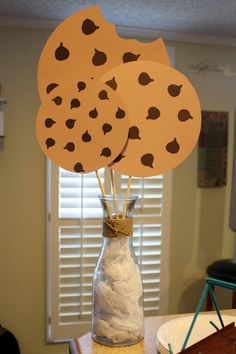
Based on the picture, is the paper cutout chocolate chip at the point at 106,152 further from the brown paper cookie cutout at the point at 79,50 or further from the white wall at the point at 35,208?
the white wall at the point at 35,208

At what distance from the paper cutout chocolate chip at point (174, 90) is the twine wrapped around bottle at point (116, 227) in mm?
313

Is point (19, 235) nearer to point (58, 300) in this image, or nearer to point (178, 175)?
point (58, 300)

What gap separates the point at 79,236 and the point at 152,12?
4.72ft

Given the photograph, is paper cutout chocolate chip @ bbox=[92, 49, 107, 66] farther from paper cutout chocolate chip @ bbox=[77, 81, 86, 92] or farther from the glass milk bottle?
the glass milk bottle

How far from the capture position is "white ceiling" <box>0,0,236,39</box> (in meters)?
1.96

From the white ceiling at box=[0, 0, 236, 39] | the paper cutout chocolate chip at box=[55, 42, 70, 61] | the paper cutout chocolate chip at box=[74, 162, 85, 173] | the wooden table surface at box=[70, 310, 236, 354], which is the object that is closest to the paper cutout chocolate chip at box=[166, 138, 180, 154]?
the paper cutout chocolate chip at box=[74, 162, 85, 173]

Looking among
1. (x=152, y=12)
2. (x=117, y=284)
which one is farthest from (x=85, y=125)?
(x=152, y=12)

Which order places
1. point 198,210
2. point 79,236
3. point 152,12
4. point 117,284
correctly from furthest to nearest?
1. point 198,210
2. point 79,236
3. point 152,12
4. point 117,284

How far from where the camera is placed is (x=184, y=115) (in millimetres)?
855

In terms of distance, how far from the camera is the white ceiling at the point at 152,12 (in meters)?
1.96

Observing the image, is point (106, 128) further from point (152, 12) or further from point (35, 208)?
point (35, 208)

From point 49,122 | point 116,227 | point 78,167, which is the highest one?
point 49,122

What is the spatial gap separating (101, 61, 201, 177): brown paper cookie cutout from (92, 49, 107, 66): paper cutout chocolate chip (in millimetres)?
39

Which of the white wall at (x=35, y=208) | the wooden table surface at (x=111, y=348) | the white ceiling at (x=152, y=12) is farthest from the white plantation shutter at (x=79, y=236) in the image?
the wooden table surface at (x=111, y=348)
